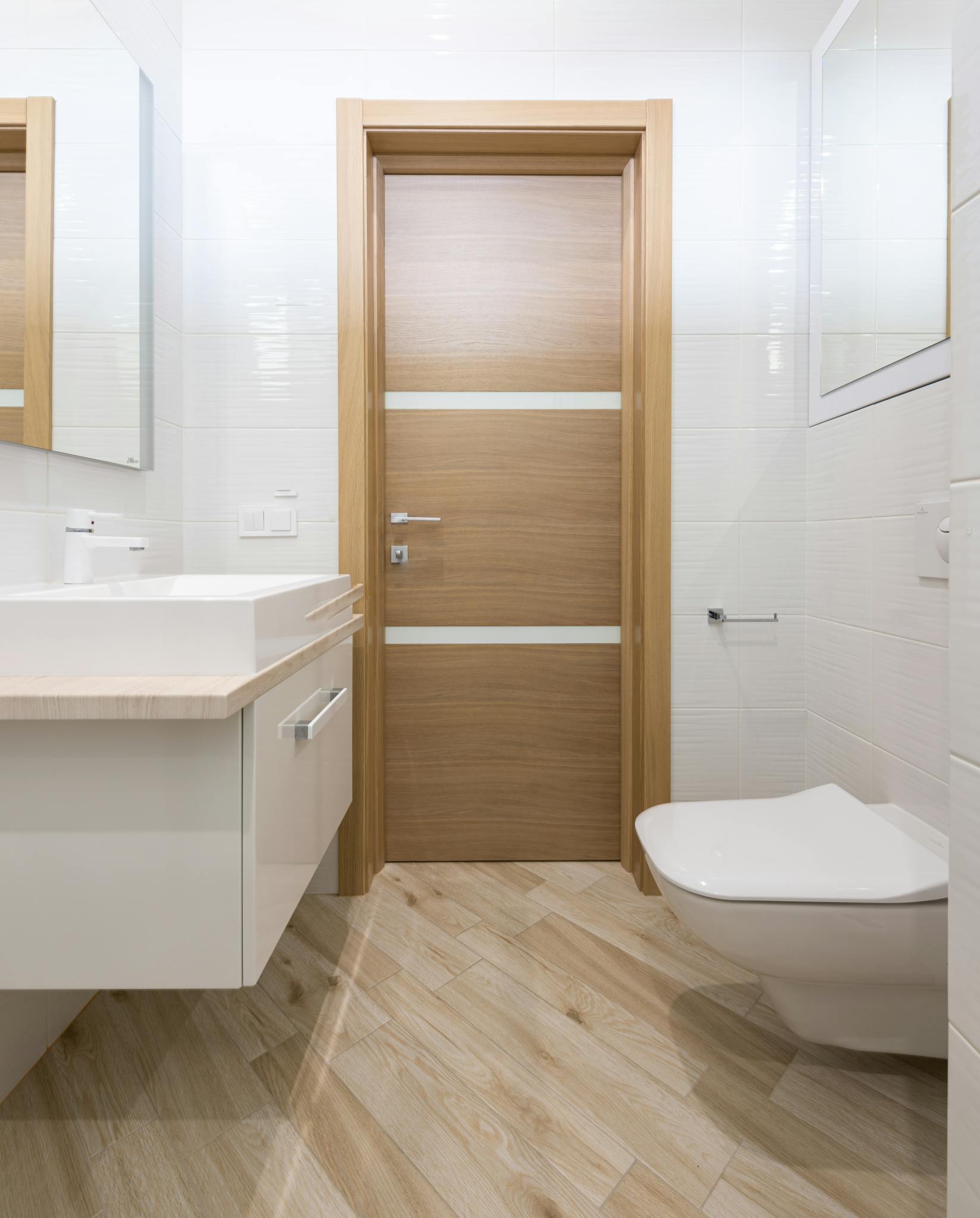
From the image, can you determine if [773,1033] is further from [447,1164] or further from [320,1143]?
[320,1143]

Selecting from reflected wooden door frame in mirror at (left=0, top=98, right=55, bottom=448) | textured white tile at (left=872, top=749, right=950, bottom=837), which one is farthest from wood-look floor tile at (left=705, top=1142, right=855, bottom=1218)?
reflected wooden door frame in mirror at (left=0, top=98, right=55, bottom=448)

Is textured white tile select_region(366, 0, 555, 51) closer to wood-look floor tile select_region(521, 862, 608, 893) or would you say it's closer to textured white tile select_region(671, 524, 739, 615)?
textured white tile select_region(671, 524, 739, 615)

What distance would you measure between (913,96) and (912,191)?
0.19 meters

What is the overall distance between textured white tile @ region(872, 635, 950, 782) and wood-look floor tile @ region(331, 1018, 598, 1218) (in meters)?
0.96

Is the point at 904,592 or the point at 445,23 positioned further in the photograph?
the point at 445,23

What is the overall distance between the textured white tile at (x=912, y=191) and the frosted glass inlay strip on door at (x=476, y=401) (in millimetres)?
799

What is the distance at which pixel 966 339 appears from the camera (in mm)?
587

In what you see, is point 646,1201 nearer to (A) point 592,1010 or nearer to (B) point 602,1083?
(B) point 602,1083

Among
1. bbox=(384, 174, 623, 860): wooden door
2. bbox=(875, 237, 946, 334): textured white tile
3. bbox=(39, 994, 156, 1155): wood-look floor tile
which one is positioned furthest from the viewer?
bbox=(384, 174, 623, 860): wooden door

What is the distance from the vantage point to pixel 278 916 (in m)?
0.90

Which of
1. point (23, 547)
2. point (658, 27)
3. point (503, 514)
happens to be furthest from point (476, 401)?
point (23, 547)

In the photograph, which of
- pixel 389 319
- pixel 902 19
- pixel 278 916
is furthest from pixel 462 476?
pixel 902 19

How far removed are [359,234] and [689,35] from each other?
0.99m

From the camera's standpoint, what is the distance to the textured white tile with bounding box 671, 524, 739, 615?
167 centimetres
